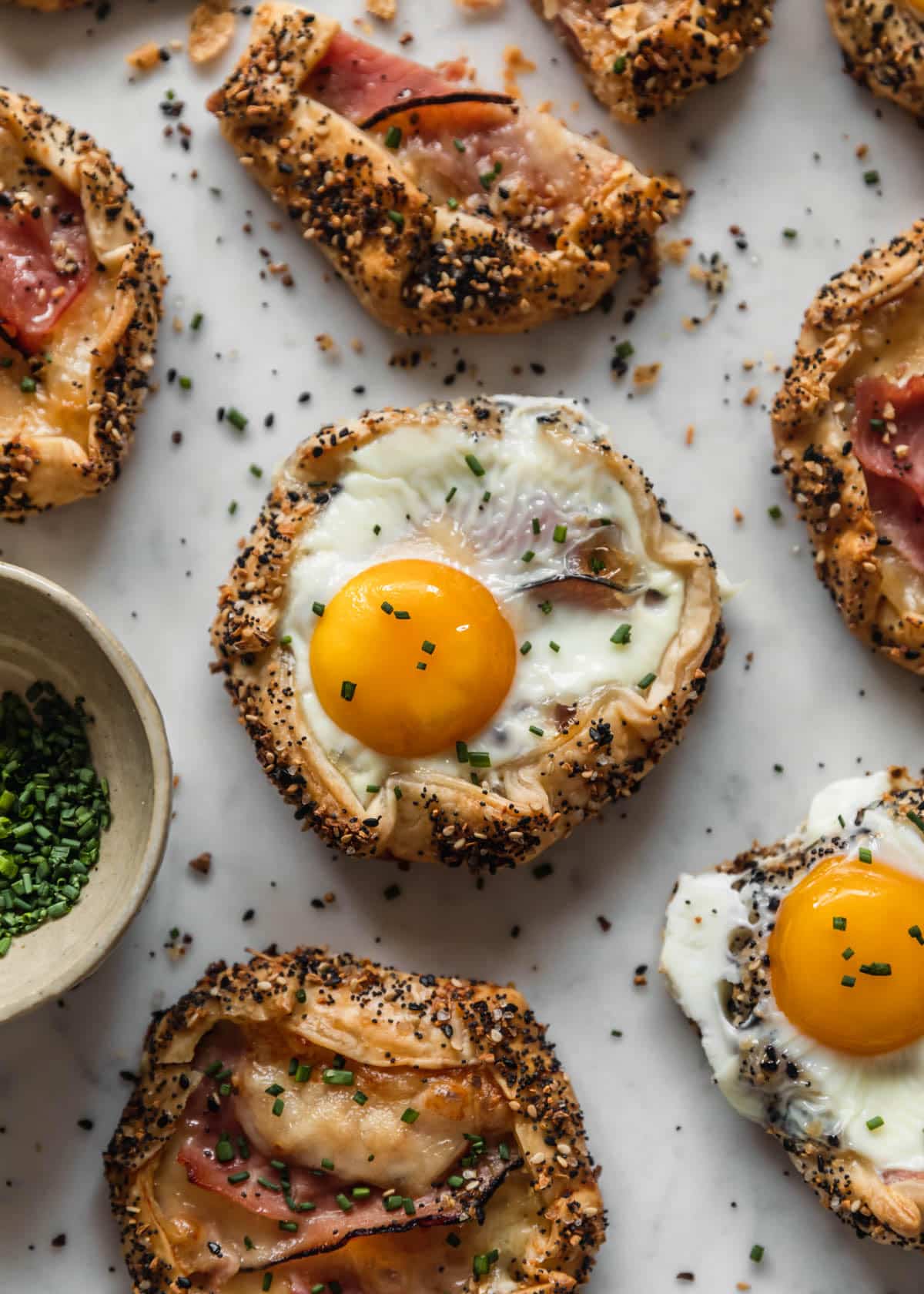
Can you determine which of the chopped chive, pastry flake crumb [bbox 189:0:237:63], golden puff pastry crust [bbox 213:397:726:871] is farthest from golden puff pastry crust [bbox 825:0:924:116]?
pastry flake crumb [bbox 189:0:237:63]

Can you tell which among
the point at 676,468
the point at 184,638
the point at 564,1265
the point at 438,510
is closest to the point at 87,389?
the point at 184,638

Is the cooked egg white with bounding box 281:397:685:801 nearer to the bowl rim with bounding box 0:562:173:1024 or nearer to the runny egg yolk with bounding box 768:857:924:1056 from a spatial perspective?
the bowl rim with bounding box 0:562:173:1024

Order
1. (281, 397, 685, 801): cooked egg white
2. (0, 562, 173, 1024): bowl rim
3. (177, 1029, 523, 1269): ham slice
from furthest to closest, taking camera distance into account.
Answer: (281, 397, 685, 801): cooked egg white, (177, 1029, 523, 1269): ham slice, (0, 562, 173, 1024): bowl rim

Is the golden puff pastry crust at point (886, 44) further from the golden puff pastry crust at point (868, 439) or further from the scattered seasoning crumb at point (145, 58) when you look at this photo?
the scattered seasoning crumb at point (145, 58)

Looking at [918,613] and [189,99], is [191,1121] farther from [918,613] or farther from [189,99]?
[189,99]

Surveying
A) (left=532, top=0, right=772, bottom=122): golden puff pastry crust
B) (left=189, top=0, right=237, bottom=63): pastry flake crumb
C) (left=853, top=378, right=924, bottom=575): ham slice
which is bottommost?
(left=189, top=0, right=237, bottom=63): pastry flake crumb

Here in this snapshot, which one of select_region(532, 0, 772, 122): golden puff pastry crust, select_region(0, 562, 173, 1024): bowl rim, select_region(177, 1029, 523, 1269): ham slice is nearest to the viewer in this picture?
select_region(0, 562, 173, 1024): bowl rim
